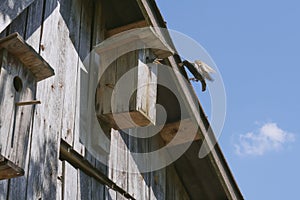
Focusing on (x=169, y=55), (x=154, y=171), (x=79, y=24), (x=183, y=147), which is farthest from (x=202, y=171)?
(x=79, y=24)

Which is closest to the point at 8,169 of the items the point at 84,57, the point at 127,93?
the point at 127,93

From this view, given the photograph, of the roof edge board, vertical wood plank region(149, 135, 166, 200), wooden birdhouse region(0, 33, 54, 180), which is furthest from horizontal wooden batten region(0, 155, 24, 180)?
vertical wood plank region(149, 135, 166, 200)

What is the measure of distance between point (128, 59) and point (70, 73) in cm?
40

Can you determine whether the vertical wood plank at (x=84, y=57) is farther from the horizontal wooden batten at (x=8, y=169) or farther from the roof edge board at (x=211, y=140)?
the horizontal wooden batten at (x=8, y=169)

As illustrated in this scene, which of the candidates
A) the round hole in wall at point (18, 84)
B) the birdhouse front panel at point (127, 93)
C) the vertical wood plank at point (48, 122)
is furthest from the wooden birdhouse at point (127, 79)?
the round hole in wall at point (18, 84)

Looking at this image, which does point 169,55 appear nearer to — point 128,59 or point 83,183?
point 128,59

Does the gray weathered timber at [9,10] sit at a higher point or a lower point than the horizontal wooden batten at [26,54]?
higher

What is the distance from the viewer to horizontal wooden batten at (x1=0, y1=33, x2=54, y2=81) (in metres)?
2.63

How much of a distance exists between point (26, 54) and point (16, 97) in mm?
191

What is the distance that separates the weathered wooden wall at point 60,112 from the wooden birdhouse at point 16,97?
273 millimetres

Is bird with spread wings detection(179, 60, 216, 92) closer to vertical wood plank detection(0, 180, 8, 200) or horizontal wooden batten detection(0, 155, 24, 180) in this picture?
vertical wood plank detection(0, 180, 8, 200)

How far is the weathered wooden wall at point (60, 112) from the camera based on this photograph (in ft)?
10.5

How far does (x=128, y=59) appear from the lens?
3.96 meters

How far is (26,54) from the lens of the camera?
272cm
